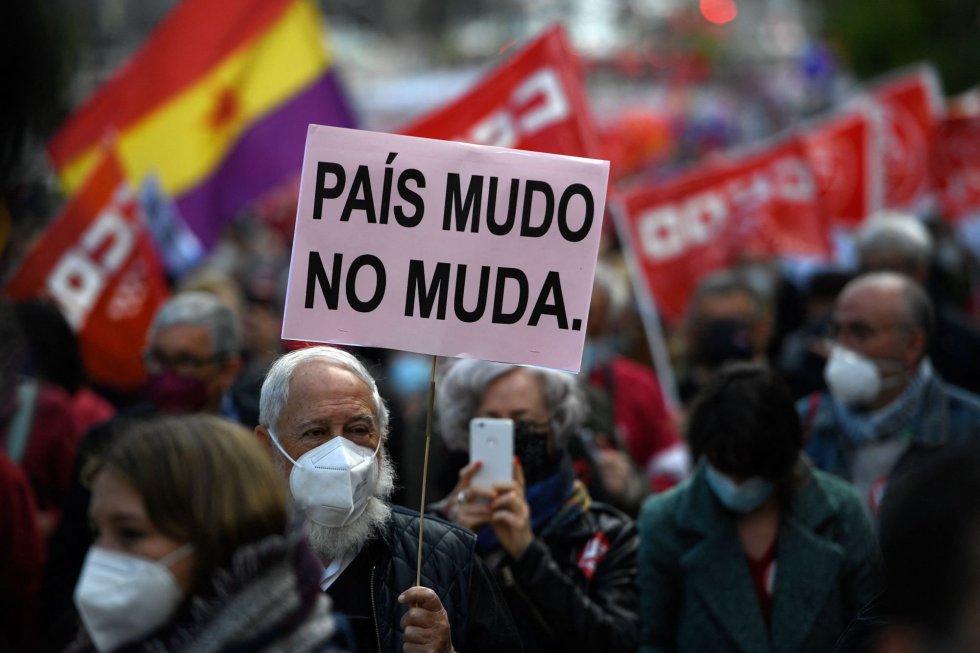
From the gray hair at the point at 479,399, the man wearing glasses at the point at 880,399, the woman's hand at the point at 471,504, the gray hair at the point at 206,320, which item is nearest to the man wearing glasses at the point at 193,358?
the gray hair at the point at 206,320

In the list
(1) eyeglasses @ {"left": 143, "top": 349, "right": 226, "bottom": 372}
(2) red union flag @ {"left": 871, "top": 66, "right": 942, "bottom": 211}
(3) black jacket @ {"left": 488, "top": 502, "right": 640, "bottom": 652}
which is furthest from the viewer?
(2) red union flag @ {"left": 871, "top": 66, "right": 942, "bottom": 211}

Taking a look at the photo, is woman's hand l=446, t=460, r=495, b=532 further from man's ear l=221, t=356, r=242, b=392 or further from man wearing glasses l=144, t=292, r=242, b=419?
man's ear l=221, t=356, r=242, b=392

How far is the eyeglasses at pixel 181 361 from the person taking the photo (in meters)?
5.08

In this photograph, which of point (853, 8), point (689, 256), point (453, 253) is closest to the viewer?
point (453, 253)

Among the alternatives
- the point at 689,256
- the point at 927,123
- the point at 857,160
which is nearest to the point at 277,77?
the point at 689,256

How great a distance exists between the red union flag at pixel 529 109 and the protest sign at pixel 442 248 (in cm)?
316

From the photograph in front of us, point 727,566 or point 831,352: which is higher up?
point 831,352

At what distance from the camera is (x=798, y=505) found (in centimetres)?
390

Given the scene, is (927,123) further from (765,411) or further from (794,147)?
(765,411)

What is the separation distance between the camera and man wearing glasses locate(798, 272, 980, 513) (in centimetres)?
457

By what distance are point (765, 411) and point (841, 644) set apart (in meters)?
0.97

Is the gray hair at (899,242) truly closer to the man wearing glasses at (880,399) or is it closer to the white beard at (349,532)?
the man wearing glasses at (880,399)

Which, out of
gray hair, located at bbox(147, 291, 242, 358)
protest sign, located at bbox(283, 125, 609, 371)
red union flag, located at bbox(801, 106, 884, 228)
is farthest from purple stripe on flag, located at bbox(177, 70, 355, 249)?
protest sign, located at bbox(283, 125, 609, 371)

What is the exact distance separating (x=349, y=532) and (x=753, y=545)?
1.35 m
